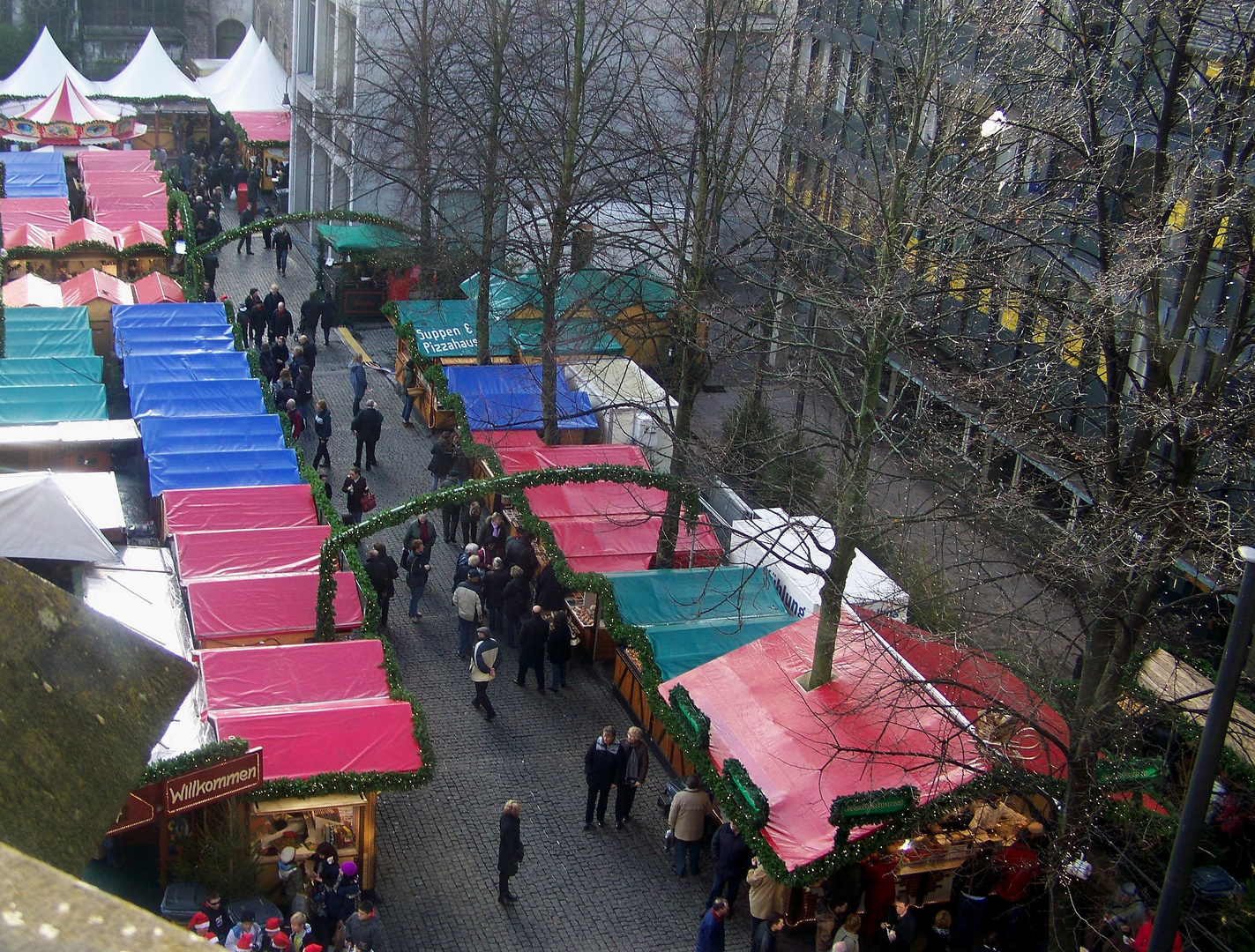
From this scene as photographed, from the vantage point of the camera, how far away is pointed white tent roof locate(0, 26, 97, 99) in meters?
42.4

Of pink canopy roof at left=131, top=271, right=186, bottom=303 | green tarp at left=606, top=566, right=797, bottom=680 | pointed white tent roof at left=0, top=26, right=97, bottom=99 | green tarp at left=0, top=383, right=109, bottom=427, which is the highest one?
pointed white tent roof at left=0, top=26, right=97, bottom=99

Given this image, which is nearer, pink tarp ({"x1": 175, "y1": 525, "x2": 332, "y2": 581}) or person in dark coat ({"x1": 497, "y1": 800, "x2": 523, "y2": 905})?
person in dark coat ({"x1": 497, "y1": 800, "x2": 523, "y2": 905})

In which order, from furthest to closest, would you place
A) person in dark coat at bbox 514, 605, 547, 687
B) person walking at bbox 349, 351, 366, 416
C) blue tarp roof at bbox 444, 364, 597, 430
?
person walking at bbox 349, 351, 366, 416 < blue tarp roof at bbox 444, 364, 597, 430 < person in dark coat at bbox 514, 605, 547, 687

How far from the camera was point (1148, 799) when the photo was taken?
43.7 ft

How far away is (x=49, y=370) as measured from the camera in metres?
20.7

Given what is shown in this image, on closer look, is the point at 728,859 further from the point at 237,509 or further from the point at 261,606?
the point at 237,509

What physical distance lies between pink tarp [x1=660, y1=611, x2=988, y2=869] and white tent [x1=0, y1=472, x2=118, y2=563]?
6.59 meters

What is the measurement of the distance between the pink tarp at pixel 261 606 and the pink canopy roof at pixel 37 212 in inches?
713

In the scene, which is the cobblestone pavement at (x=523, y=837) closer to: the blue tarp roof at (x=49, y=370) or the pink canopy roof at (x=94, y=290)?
the blue tarp roof at (x=49, y=370)

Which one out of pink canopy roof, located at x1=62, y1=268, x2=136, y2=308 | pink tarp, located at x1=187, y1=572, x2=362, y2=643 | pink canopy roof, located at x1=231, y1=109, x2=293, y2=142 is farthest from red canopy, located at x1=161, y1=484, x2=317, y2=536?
pink canopy roof, located at x1=231, y1=109, x2=293, y2=142

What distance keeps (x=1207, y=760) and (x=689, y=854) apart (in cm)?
681

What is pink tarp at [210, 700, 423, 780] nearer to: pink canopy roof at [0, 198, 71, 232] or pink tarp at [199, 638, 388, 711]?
pink tarp at [199, 638, 388, 711]

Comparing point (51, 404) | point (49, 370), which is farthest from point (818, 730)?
point (49, 370)

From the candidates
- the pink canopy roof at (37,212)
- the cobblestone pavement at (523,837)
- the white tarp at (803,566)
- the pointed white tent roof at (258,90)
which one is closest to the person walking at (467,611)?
the cobblestone pavement at (523,837)
